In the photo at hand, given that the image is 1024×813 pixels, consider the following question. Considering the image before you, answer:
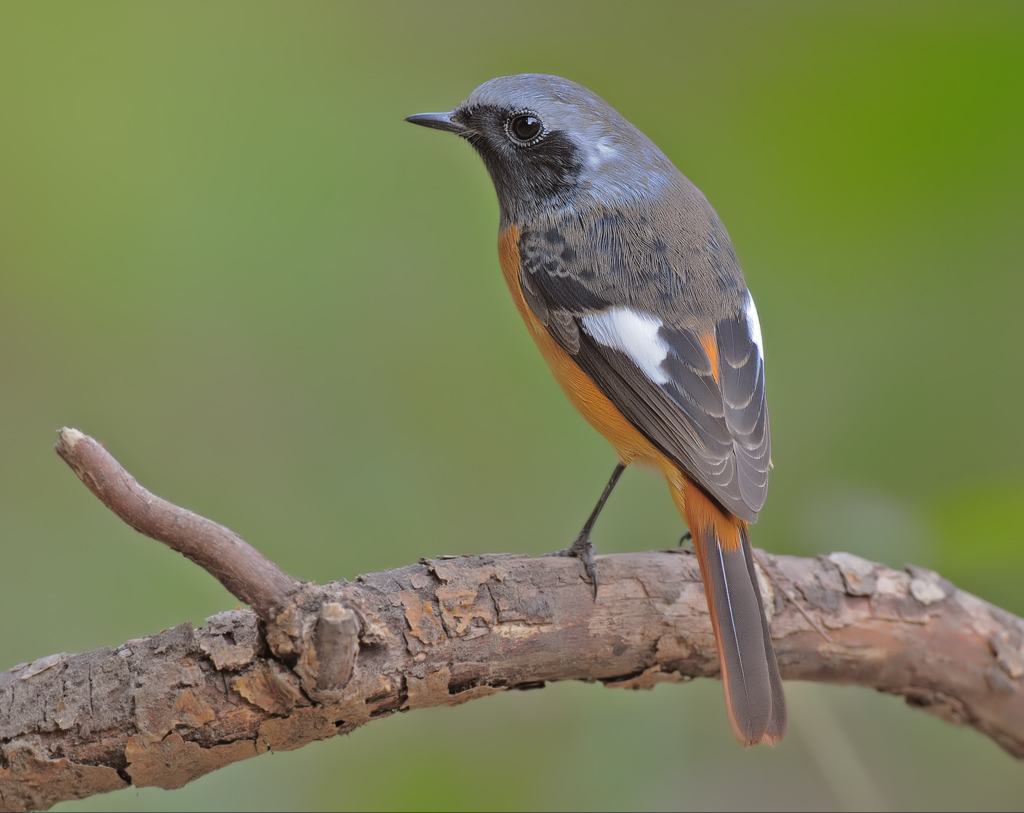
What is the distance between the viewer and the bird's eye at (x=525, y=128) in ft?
9.36

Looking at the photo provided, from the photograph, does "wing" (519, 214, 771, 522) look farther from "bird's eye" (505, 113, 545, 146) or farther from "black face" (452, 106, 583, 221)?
"bird's eye" (505, 113, 545, 146)

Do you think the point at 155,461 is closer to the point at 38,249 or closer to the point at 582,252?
the point at 38,249

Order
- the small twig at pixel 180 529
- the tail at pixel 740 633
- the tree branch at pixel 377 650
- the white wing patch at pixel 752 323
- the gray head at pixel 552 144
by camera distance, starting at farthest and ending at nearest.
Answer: the gray head at pixel 552 144, the white wing patch at pixel 752 323, the tail at pixel 740 633, the tree branch at pixel 377 650, the small twig at pixel 180 529

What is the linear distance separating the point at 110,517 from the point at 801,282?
7.43 ft

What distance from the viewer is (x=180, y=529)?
59.4 inches

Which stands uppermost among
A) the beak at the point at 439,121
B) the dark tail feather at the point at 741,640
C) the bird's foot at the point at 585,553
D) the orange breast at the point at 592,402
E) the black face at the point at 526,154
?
the beak at the point at 439,121

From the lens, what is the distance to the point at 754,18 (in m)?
3.10

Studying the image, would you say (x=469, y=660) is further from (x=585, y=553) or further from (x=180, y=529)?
(x=180, y=529)

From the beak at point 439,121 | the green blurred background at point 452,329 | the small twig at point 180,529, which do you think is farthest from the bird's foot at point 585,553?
the beak at point 439,121

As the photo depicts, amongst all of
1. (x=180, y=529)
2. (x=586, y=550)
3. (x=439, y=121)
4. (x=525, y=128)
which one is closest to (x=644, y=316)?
(x=586, y=550)

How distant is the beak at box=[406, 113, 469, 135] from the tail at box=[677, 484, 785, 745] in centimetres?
145

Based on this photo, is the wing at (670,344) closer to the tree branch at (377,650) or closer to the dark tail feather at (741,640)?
the dark tail feather at (741,640)

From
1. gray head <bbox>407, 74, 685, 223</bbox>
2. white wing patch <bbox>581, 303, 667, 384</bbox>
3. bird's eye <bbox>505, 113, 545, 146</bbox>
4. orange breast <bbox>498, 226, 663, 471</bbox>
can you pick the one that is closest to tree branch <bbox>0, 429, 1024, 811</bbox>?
orange breast <bbox>498, 226, 663, 471</bbox>

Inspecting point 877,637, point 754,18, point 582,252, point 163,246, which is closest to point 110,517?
point 163,246
